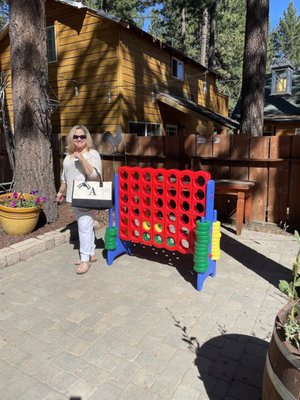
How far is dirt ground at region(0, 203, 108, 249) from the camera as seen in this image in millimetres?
5172

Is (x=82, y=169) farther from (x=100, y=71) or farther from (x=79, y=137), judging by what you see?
(x=100, y=71)

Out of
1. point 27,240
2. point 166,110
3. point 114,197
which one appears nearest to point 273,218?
point 114,197

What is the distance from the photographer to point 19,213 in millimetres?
5207

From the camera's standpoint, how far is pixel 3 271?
4.38m

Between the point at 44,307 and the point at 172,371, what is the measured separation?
5.24ft

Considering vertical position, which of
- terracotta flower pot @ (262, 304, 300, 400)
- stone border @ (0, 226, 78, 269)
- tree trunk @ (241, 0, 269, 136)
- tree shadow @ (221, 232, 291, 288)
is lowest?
tree shadow @ (221, 232, 291, 288)

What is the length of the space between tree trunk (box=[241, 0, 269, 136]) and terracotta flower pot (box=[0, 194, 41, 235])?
5.05 m

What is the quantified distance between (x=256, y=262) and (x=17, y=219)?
3699mm

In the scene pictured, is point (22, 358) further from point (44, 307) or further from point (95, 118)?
point (95, 118)

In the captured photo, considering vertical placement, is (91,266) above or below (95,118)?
below

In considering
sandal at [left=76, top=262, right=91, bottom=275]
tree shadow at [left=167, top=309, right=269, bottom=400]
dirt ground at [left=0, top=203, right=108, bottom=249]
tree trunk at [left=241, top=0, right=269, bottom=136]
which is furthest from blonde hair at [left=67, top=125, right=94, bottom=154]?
tree trunk at [left=241, top=0, right=269, bottom=136]

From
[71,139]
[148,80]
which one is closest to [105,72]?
[148,80]

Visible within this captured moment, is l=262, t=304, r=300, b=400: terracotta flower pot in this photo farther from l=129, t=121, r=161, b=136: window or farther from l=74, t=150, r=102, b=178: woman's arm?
l=129, t=121, r=161, b=136: window

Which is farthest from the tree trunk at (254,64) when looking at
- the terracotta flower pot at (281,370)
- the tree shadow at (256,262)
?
the terracotta flower pot at (281,370)
